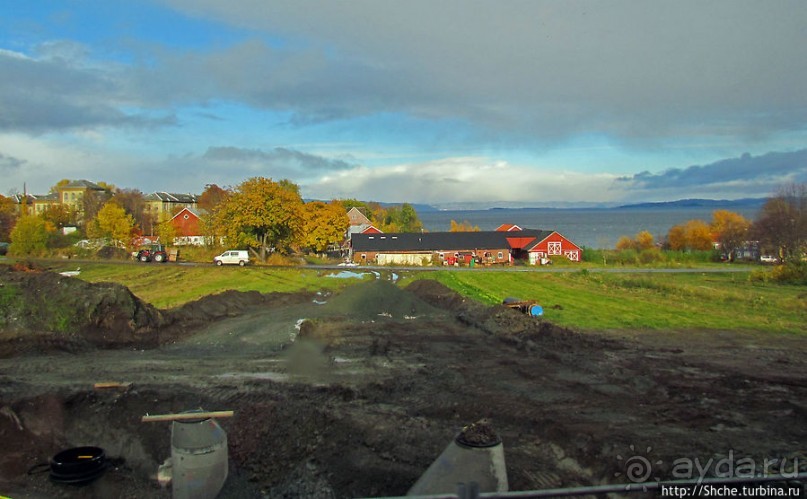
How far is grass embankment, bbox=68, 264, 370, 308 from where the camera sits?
44.7 meters

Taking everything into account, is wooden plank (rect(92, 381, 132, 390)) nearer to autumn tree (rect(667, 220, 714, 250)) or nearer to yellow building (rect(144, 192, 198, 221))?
autumn tree (rect(667, 220, 714, 250))

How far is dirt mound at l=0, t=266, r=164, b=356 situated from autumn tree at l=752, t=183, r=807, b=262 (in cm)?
7482

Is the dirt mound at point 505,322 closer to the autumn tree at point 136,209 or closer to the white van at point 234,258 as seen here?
the white van at point 234,258

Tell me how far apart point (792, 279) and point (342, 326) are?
4387 centimetres

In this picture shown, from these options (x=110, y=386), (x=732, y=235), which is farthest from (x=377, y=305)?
(x=732, y=235)

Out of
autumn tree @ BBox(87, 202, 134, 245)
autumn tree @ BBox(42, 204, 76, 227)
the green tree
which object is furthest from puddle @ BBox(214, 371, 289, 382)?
autumn tree @ BBox(42, 204, 76, 227)

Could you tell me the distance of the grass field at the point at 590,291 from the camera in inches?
1303

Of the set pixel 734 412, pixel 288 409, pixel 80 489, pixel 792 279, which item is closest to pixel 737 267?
pixel 792 279

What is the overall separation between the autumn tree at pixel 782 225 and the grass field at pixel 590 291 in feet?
69.3

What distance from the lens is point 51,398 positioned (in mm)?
17172

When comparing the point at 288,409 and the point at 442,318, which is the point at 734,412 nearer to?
the point at 288,409

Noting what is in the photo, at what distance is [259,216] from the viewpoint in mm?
60000

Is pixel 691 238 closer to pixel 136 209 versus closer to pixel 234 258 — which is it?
pixel 234 258

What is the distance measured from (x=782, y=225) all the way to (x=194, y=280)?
7455 cm
